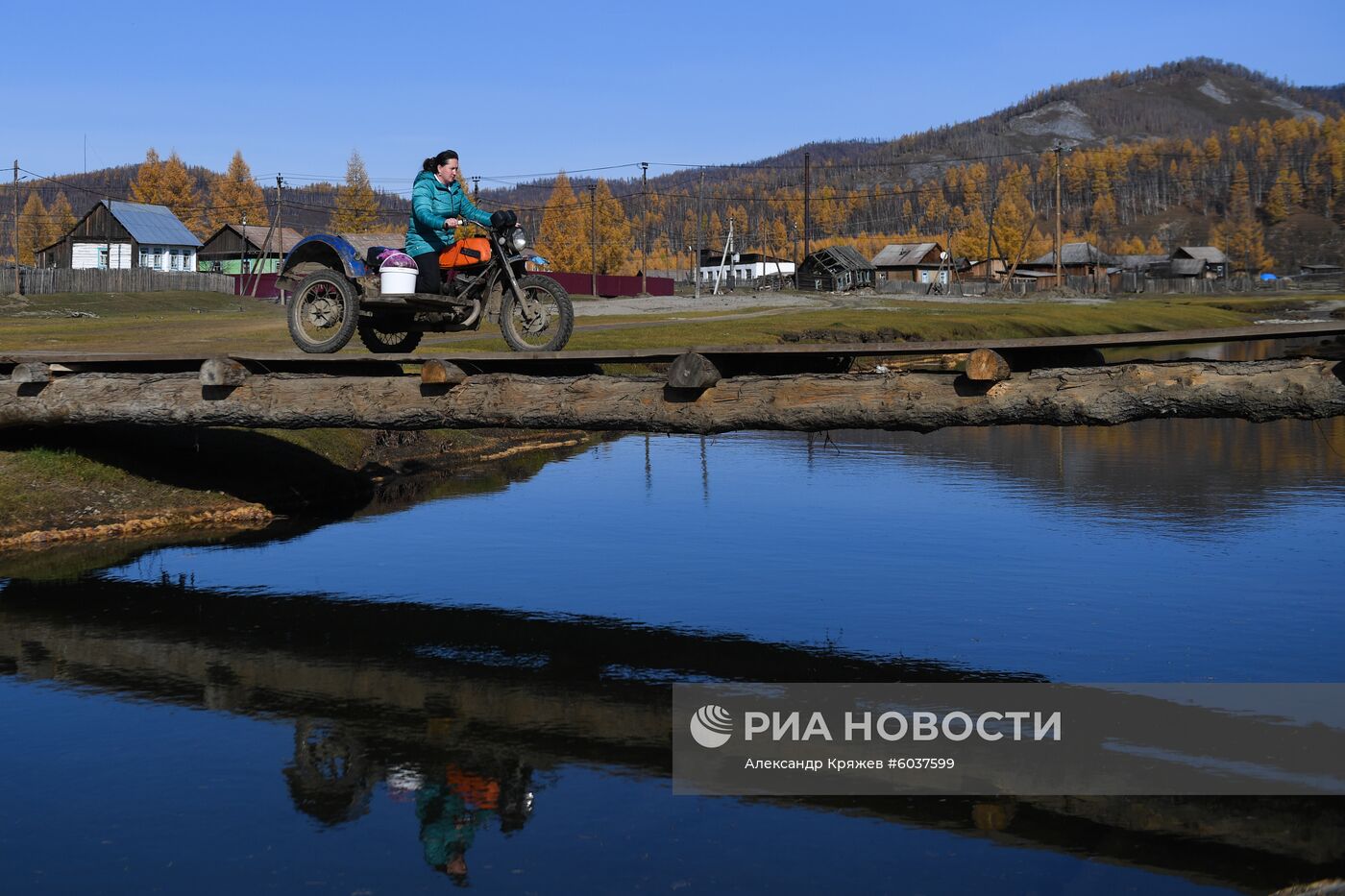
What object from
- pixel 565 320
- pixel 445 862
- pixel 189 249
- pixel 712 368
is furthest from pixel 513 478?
pixel 189 249

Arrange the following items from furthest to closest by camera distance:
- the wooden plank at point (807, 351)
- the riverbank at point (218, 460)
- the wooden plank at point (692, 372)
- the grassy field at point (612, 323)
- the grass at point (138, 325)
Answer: the grassy field at point (612, 323)
the grass at point (138, 325)
the riverbank at point (218, 460)
the wooden plank at point (692, 372)
the wooden plank at point (807, 351)

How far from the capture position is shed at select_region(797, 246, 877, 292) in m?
115

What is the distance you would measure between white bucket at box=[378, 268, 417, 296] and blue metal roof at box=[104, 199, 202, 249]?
283 feet

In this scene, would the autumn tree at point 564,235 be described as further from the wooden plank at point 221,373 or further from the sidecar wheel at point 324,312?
the wooden plank at point 221,373

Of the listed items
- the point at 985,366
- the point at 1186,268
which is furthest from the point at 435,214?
the point at 1186,268

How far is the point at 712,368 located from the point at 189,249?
3696 inches

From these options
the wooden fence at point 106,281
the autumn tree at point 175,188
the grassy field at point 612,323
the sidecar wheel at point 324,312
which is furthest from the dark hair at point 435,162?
the autumn tree at point 175,188

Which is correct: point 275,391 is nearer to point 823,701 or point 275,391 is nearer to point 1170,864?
point 823,701

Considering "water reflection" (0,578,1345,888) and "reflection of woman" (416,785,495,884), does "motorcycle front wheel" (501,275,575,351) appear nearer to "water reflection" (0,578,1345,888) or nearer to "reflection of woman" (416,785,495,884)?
"water reflection" (0,578,1345,888)

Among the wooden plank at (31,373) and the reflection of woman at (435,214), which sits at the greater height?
the reflection of woman at (435,214)

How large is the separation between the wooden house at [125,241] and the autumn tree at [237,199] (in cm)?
4712

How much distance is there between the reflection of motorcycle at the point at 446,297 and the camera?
49.3ft

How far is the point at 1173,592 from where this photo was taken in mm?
12688

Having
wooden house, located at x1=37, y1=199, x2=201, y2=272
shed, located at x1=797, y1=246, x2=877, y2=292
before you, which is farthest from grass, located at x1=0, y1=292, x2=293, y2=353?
shed, located at x1=797, y1=246, x2=877, y2=292
